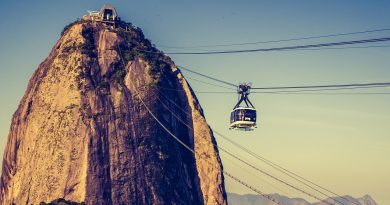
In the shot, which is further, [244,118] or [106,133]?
[106,133]

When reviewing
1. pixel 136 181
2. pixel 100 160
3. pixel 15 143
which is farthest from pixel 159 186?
pixel 15 143

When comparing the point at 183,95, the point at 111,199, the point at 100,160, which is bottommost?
the point at 111,199

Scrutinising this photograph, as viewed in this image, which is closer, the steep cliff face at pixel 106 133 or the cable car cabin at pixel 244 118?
the cable car cabin at pixel 244 118

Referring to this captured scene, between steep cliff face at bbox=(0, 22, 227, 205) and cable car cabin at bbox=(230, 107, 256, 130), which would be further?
steep cliff face at bbox=(0, 22, 227, 205)

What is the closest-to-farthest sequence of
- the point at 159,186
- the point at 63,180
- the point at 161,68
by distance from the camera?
the point at 63,180, the point at 159,186, the point at 161,68

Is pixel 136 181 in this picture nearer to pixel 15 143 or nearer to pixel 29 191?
pixel 29 191
